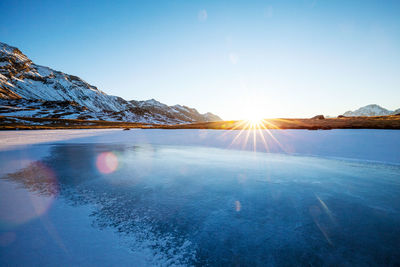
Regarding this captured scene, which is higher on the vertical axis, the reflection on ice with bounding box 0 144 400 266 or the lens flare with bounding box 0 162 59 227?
the reflection on ice with bounding box 0 144 400 266

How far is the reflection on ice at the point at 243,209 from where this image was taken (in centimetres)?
403

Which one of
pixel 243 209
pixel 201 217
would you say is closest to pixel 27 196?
pixel 201 217

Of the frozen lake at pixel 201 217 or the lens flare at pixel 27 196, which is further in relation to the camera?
the lens flare at pixel 27 196

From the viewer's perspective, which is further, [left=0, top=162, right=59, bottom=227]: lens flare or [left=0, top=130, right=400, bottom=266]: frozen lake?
[left=0, top=162, right=59, bottom=227]: lens flare

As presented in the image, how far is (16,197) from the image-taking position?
6977 mm

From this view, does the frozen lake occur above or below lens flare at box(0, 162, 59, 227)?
above

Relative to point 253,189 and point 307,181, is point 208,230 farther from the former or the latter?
point 307,181

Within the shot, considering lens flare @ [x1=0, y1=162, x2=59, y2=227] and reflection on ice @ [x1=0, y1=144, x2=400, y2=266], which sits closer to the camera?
reflection on ice @ [x1=0, y1=144, x2=400, y2=266]

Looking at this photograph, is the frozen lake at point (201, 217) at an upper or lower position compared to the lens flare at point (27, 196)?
upper

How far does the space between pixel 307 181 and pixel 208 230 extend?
594 centimetres

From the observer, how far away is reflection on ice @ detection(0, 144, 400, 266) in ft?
13.2

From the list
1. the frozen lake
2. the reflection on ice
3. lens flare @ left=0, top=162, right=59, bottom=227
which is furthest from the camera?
lens flare @ left=0, top=162, right=59, bottom=227

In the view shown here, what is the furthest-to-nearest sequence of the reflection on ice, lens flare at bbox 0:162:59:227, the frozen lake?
1. lens flare at bbox 0:162:59:227
2. the reflection on ice
3. the frozen lake

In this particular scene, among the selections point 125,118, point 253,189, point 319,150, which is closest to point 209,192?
point 253,189
